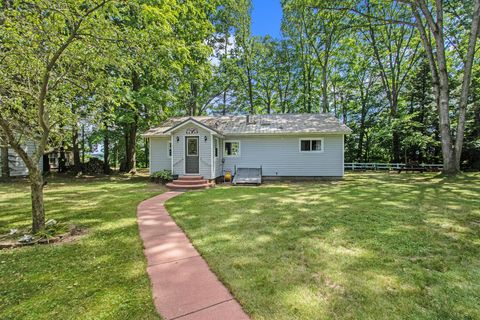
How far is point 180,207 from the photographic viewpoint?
686 centimetres

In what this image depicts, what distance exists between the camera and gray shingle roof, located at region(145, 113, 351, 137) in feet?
42.9

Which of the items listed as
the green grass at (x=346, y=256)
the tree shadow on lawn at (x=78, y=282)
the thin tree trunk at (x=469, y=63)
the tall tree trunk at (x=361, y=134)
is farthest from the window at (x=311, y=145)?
the tall tree trunk at (x=361, y=134)

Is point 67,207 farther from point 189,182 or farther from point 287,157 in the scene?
point 287,157

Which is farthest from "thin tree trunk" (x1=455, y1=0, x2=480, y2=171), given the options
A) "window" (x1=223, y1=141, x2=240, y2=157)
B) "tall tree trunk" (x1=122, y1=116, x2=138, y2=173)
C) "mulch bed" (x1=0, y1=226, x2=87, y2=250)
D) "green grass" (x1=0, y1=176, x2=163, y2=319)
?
"tall tree trunk" (x1=122, y1=116, x2=138, y2=173)

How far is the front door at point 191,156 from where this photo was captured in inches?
481

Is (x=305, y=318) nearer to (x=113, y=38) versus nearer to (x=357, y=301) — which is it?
(x=357, y=301)

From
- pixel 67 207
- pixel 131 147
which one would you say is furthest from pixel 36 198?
pixel 131 147

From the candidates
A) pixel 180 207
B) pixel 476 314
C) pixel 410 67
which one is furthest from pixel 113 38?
pixel 410 67

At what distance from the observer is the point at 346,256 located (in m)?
3.51

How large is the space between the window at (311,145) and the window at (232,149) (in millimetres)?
3732

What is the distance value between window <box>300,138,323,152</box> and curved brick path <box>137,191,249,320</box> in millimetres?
10136

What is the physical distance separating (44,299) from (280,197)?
6649 mm

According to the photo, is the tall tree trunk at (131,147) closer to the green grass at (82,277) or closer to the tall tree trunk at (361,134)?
the green grass at (82,277)

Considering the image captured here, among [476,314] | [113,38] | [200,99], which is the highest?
[200,99]
